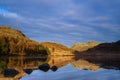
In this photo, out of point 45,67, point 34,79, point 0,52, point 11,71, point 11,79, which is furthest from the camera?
point 0,52

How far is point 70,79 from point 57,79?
233 centimetres

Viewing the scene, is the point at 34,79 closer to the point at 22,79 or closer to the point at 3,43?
the point at 22,79

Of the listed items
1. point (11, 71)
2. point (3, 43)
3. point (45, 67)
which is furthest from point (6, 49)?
point (11, 71)

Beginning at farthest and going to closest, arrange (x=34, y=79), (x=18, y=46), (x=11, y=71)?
(x=18, y=46) → (x=11, y=71) → (x=34, y=79)

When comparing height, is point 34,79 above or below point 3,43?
below

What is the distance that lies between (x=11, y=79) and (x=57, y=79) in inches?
254

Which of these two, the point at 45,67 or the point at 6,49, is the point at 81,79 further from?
the point at 6,49

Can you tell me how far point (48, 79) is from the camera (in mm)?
38969

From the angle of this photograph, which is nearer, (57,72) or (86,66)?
(57,72)

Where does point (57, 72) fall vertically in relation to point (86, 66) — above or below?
below

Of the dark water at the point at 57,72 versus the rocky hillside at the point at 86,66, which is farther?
the rocky hillside at the point at 86,66

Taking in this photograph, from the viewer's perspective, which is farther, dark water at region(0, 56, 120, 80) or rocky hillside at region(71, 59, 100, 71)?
rocky hillside at region(71, 59, 100, 71)

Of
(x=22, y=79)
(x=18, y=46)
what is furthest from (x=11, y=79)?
(x=18, y=46)

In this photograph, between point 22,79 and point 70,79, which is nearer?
point 22,79
